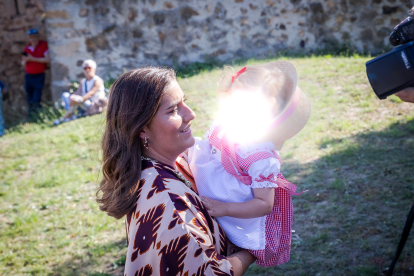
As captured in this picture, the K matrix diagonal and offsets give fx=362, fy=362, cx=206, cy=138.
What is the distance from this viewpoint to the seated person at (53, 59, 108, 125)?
7.62 m

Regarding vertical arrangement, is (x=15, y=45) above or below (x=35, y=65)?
above

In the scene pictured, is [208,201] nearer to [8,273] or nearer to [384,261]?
[384,261]

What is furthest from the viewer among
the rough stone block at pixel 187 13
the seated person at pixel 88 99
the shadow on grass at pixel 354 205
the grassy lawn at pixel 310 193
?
the rough stone block at pixel 187 13

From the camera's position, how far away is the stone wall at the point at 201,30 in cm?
848

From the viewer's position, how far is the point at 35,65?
30.3 feet

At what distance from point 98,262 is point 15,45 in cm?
900

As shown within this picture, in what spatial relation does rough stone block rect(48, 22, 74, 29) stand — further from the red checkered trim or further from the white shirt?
the red checkered trim

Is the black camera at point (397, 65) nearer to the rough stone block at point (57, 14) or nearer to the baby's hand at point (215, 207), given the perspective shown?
the baby's hand at point (215, 207)

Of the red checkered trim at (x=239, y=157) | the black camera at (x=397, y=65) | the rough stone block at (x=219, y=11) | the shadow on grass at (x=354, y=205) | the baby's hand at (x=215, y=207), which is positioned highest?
the black camera at (x=397, y=65)

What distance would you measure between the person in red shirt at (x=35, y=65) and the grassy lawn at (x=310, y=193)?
9.79 ft

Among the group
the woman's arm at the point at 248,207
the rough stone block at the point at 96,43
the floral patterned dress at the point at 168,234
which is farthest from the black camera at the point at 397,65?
the rough stone block at the point at 96,43

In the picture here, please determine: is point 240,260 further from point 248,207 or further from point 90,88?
point 90,88

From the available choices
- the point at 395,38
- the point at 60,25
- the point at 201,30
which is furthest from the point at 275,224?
the point at 60,25

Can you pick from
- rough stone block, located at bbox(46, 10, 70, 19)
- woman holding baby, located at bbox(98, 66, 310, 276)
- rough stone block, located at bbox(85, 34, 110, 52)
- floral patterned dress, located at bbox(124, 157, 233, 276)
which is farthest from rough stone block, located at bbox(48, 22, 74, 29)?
floral patterned dress, located at bbox(124, 157, 233, 276)
